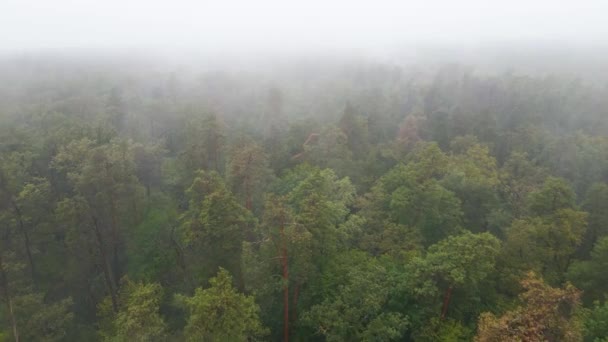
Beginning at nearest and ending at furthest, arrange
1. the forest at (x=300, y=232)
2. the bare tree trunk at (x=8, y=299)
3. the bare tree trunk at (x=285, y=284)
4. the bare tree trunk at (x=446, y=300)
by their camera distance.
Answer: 1. the forest at (x=300, y=232)
2. the bare tree trunk at (x=285, y=284)
3. the bare tree trunk at (x=446, y=300)
4. the bare tree trunk at (x=8, y=299)

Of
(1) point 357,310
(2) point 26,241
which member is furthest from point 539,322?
(2) point 26,241

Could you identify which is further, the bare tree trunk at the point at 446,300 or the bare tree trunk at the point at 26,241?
the bare tree trunk at the point at 26,241

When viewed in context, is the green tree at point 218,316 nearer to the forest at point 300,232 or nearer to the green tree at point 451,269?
the forest at point 300,232

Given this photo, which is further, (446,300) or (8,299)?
(8,299)

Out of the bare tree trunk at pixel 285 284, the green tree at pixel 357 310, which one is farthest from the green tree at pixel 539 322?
the bare tree trunk at pixel 285 284

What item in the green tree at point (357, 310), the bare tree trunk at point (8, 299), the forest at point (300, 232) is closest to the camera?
the green tree at point (357, 310)

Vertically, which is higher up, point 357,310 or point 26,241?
point 357,310

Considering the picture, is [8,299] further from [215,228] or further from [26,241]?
[215,228]

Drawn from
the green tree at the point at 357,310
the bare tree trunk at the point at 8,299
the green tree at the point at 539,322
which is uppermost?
the green tree at the point at 539,322

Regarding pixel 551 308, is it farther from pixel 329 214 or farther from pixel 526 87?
pixel 526 87
